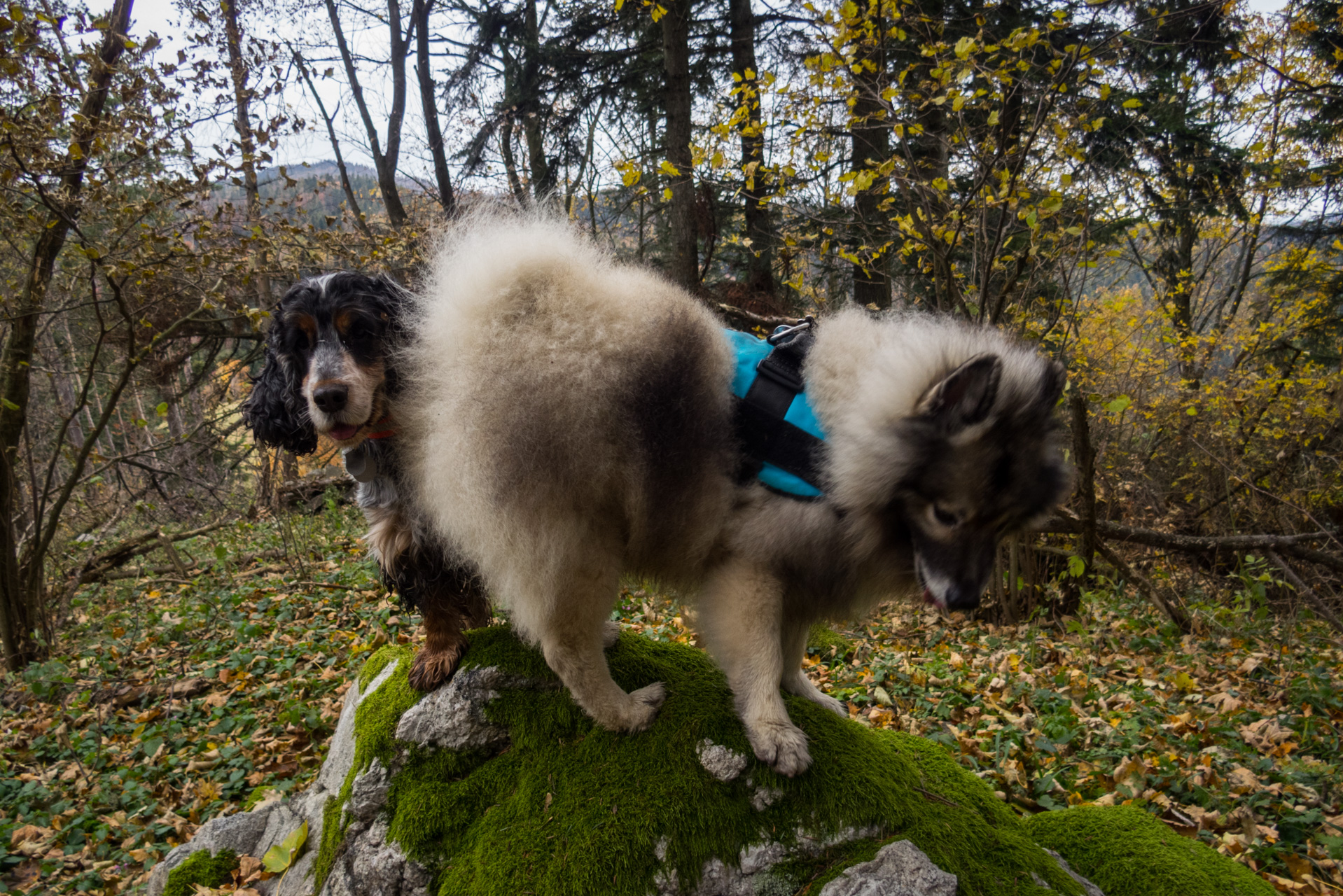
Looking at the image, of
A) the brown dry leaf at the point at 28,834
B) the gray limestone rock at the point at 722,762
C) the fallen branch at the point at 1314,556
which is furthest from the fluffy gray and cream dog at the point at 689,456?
the fallen branch at the point at 1314,556

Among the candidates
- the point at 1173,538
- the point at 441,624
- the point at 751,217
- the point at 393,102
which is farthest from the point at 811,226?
the point at 393,102

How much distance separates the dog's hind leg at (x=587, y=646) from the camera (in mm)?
2519

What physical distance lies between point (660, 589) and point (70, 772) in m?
4.26

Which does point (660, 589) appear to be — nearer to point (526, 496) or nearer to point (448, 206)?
point (526, 496)

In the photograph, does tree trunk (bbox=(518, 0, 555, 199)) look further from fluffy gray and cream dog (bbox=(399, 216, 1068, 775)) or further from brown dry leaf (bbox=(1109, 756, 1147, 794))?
brown dry leaf (bbox=(1109, 756, 1147, 794))

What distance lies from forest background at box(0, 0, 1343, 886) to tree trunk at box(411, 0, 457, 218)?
0.22 ft

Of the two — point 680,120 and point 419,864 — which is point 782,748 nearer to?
point 419,864

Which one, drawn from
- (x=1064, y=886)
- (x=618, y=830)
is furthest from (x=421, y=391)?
(x=1064, y=886)

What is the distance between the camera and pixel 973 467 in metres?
2.22

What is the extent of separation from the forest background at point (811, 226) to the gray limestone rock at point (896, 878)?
7.76 feet

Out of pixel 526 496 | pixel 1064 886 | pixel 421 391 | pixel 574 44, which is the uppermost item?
pixel 574 44

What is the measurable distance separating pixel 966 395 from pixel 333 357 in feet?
7.46

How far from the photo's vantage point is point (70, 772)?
434 centimetres

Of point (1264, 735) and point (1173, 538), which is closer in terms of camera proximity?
point (1264, 735)
